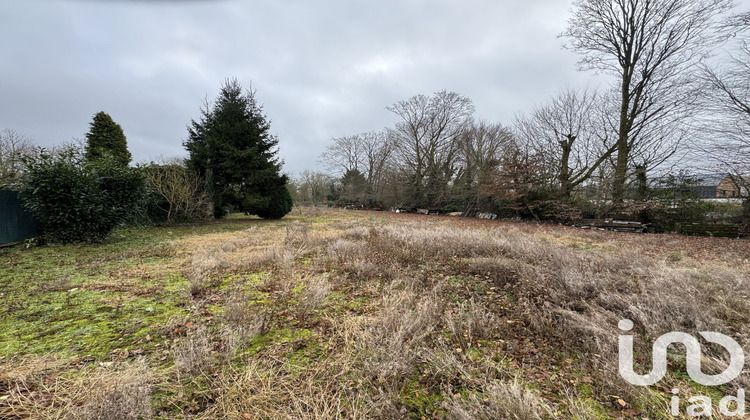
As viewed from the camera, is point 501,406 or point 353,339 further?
point 353,339

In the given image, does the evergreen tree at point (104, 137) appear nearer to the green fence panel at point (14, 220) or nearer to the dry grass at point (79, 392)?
the green fence panel at point (14, 220)

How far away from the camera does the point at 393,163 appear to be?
27.5m

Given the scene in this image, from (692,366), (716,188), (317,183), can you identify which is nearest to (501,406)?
(692,366)

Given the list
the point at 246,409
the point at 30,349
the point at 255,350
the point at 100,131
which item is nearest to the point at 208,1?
the point at 30,349

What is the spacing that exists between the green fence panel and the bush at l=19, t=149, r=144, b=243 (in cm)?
18

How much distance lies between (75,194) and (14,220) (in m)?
1.33

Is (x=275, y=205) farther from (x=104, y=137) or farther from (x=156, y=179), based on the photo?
(x=104, y=137)

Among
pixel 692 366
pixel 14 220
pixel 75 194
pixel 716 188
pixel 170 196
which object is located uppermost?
pixel 716 188

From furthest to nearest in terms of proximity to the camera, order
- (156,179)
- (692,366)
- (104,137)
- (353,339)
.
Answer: (104,137), (156,179), (353,339), (692,366)

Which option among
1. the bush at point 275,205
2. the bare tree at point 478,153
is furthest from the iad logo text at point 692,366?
the bare tree at point 478,153

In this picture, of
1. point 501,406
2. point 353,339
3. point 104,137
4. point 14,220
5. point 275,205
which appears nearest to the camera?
point 501,406

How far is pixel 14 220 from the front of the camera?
6.25m

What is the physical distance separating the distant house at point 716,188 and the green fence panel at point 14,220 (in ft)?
73.3

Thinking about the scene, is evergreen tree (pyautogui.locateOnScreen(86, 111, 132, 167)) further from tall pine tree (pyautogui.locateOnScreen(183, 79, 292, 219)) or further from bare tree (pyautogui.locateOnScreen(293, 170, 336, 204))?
bare tree (pyautogui.locateOnScreen(293, 170, 336, 204))
